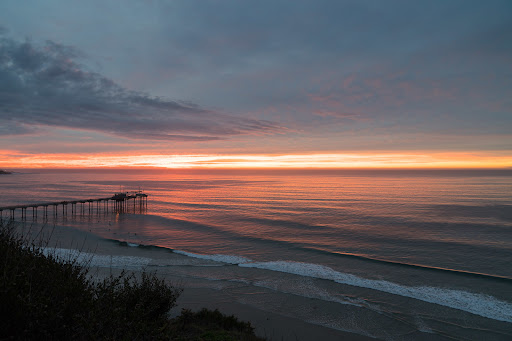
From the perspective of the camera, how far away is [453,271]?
63.3 feet

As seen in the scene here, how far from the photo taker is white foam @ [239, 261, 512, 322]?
14.0 meters

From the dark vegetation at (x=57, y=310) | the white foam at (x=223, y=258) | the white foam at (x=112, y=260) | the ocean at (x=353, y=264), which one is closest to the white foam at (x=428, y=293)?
the ocean at (x=353, y=264)

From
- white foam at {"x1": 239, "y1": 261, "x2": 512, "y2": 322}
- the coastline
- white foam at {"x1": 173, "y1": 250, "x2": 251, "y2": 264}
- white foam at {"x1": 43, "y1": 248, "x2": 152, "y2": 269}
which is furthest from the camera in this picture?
white foam at {"x1": 173, "y1": 250, "x2": 251, "y2": 264}

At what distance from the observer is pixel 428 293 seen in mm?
15852

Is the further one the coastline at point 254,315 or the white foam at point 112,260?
the white foam at point 112,260

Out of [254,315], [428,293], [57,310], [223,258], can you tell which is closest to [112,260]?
[223,258]

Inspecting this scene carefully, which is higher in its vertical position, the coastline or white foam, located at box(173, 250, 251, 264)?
the coastline

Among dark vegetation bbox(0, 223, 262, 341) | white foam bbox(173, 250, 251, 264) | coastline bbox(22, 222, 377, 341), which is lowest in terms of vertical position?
white foam bbox(173, 250, 251, 264)

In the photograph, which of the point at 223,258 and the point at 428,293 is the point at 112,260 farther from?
the point at 428,293

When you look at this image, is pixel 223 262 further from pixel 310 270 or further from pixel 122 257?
pixel 122 257

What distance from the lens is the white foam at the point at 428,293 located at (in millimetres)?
13953

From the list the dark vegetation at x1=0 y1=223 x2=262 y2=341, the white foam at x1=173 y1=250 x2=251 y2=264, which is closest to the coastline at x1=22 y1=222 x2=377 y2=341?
the dark vegetation at x1=0 y1=223 x2=262 y2=341

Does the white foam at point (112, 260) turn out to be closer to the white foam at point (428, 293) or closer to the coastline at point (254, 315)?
the coastline at point (254, 315)

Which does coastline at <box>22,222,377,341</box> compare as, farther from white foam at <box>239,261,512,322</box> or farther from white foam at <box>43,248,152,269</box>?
white foam at <box>239,261,512,322</box>
